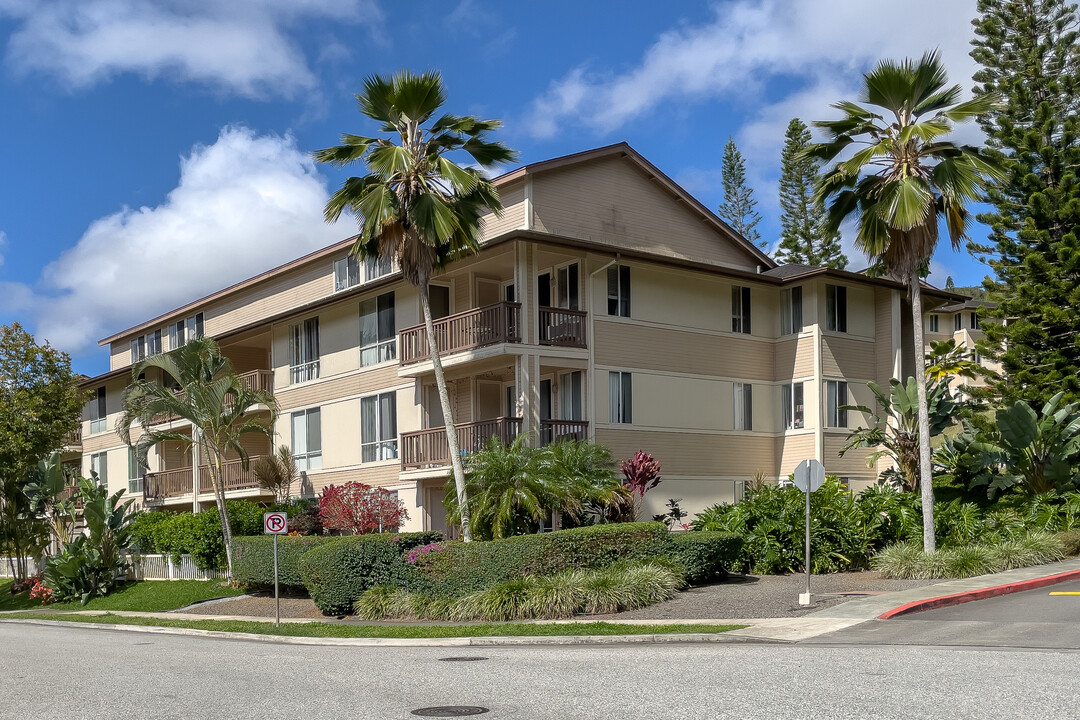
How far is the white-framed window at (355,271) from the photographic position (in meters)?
34.5

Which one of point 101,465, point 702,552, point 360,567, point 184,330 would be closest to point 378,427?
point 360,567

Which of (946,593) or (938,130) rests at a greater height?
(938,130)

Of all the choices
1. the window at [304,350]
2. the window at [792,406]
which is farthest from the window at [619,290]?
the window at [304,350]

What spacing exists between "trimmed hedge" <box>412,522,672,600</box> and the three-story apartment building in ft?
18.2

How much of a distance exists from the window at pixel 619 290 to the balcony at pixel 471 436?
3.37 meters

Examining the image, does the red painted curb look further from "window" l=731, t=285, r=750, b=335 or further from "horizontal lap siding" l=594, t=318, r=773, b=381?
"window" l=731, t=285, r=750, b=335

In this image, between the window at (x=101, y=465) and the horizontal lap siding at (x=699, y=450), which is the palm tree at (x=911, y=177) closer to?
the horizontal lap siding at (x=699, y=450)

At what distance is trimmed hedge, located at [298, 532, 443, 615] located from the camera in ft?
77.5

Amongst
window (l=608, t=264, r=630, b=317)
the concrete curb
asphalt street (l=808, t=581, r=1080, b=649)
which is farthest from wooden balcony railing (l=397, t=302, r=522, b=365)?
asphalt street (l=808, t=581, r=1080, b=649)

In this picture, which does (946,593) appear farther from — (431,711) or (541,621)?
(431,711)

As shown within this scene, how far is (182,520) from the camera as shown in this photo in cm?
3475

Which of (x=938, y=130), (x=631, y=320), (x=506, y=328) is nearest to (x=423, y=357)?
(x=506, y=328)

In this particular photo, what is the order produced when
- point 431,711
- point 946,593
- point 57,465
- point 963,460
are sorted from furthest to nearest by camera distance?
point 57,465 → point 963,460 → point 946,593 → point 431,711

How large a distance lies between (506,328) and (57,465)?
68.9 ft
